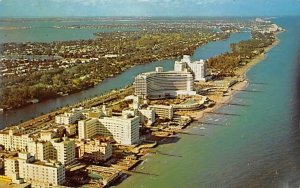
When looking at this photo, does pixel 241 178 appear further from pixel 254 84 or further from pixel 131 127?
pixel 254 84

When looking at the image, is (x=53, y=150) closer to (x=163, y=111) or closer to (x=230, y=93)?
(x=163, y=111)

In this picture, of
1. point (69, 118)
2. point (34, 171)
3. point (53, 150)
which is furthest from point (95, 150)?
point (69, 118)

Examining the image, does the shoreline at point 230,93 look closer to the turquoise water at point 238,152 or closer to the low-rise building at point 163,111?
the turquoise water at point 238,152

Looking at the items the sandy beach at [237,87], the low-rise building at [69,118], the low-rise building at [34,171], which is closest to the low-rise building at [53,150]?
the low-rise building at [34,171]

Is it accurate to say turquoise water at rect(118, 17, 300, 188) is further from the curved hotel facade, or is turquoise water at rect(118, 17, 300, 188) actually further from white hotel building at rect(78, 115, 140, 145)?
the curved hotel facade

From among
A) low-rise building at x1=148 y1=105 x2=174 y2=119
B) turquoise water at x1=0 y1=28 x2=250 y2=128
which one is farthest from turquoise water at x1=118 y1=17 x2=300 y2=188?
turquoise water at x1=0 y1=28 x2=250 y2=128

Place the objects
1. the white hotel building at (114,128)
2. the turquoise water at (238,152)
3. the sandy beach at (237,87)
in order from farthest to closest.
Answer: the sandy beach at (237,87), the white hotel building at (114,128), the turquoise water at (238,152)
